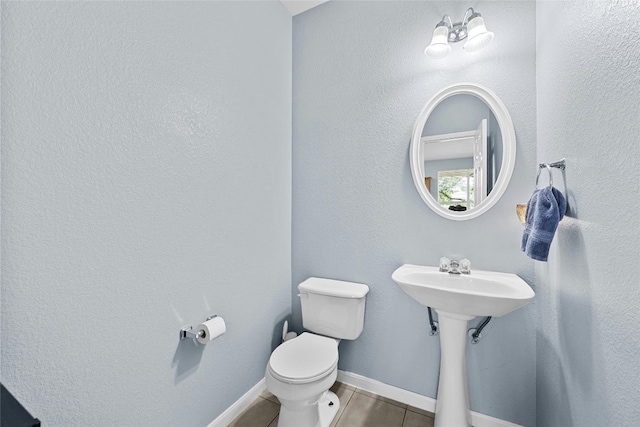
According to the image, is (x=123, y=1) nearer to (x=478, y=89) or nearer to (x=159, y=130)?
(x=159, y=130)

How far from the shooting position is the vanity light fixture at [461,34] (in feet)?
4.34

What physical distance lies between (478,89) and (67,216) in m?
1.93

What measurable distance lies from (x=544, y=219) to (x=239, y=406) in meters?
1.83

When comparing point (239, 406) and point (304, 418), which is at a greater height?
point (304, 418)

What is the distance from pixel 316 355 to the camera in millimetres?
1412

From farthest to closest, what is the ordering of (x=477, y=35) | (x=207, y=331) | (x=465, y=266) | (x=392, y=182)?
(x=392, y=182), (x=465, y=266), (x=477, y=35), (x=207, y=331)

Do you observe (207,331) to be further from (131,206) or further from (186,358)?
(131,206)

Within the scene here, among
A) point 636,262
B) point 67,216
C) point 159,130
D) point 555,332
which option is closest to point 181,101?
point 159,130

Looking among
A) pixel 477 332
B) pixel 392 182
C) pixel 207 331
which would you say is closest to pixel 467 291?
pixel 477 332

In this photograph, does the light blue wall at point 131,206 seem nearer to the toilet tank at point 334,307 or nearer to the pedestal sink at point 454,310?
the toilet tank at point 334,307

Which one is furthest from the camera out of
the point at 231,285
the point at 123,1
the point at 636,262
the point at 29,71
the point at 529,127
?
the point at 231,285

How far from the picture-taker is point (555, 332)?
3.69ft

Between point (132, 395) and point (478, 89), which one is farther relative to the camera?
point (478, 89)

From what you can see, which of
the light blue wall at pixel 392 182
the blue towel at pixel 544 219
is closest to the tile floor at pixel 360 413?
the light blue wall at pixel 392 182
